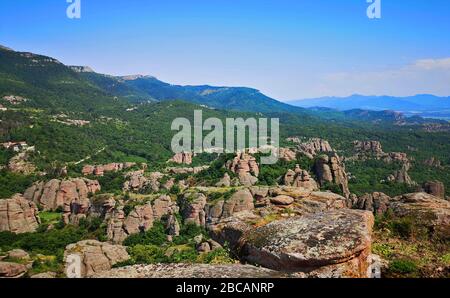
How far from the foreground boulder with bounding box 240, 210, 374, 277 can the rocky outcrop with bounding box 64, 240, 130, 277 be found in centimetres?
2768

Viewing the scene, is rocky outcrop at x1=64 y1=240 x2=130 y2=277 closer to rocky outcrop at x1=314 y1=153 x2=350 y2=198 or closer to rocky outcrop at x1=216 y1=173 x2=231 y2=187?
rocky outcrop at x1=216 y1=173 x2=231 y2=187

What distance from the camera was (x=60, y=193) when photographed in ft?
220

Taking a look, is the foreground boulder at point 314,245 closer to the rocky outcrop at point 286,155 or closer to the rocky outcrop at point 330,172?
the rocky outcrop at point 330,172

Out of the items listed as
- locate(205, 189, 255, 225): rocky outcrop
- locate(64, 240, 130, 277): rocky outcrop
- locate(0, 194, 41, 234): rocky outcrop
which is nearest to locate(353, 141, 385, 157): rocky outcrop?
locate(205, 189, 255, 225): rocky outcrop

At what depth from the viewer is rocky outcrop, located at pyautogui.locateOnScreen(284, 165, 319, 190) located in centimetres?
5588

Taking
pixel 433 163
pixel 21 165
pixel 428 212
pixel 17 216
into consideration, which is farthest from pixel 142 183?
pixel 433 163

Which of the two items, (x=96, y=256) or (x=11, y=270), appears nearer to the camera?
(x=11, y=270)

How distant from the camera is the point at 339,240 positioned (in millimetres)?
8312

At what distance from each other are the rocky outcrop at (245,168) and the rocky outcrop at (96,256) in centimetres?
2726

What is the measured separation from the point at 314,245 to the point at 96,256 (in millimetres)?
31037

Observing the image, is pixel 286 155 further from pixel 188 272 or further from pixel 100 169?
→ pixel 188 272

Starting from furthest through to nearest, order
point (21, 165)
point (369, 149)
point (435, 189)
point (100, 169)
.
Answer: point (369, 149)
point (21, 165)
point (100, 169)
point (435, 189)
